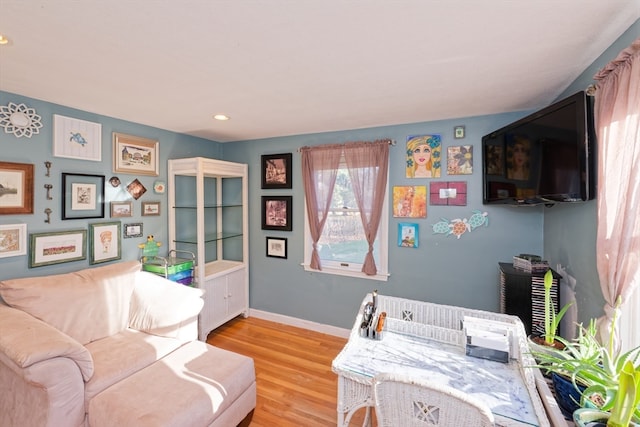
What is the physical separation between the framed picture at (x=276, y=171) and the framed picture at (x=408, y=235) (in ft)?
4.56

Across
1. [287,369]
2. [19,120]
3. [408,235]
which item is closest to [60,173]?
[19,120]

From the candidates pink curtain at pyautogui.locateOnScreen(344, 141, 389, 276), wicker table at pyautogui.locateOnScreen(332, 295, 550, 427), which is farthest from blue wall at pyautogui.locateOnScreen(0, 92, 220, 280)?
wicker table at pyautogui.locateOnScreen(332, 295, 550, 427)

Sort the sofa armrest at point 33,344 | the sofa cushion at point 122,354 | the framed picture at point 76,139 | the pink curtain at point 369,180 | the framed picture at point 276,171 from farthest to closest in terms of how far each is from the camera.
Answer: the framed picture at point 276,171, the pink curtain at point 369,180, the framed picture at point 76,139, the sofa cushion at point 122,354, the sofa armrest at point 33,344

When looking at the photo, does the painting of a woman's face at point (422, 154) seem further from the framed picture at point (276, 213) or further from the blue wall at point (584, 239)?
the framed picture at point (276, 213)

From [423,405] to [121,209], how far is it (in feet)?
9.57

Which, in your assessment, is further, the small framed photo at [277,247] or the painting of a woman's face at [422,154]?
the small framed photo at [277,247]

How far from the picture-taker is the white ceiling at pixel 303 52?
45.2 inches

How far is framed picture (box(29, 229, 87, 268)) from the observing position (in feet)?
6.95

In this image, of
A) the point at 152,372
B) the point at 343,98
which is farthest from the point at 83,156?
the point at 343,98

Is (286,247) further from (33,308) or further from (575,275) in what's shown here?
(575,275)

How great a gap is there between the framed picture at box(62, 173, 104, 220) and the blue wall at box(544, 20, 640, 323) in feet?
11.9

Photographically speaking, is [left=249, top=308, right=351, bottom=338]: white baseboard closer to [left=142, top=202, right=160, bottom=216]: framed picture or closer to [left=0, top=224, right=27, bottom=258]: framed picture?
[left=142, top=202, right=160, bottom=216]: framed picture

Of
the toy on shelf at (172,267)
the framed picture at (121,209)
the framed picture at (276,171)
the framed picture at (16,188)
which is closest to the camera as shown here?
the framed picture at (16,188)

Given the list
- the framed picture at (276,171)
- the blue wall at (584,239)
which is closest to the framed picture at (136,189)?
the framed picture at (276,171)
